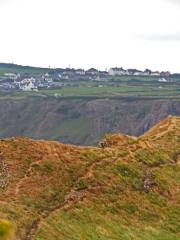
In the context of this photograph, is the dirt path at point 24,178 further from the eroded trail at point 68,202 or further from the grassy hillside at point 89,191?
the eroded trail at point 68,202

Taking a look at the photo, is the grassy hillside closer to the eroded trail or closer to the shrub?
the eroded trail

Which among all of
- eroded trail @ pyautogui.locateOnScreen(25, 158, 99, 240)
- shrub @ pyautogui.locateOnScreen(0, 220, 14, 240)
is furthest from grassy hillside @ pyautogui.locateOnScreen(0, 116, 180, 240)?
shrub @ pyautogui.locateOnScreen(0, 220, 14, 240)

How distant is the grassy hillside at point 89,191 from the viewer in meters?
37.8

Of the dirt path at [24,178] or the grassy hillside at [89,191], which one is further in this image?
the dirt path at [24,178]

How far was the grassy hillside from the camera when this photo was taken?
124 ft

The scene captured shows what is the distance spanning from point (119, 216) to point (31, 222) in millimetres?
6617

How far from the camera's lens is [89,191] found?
138 ft

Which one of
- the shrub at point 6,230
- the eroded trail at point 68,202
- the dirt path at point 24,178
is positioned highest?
the shrub at point 6,230

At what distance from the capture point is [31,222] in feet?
122

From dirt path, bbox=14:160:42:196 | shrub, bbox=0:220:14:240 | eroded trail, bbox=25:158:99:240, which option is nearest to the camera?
shrub, bbox=0:220:14:240

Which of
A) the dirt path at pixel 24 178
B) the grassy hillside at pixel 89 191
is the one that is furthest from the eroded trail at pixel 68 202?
the dirt path at pixel 24 178

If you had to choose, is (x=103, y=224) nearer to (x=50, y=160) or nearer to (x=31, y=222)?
(x=31, y=222)

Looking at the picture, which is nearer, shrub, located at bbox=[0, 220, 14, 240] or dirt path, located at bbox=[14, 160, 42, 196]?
shrub, located at bbox=[0, 220, 14, 240]

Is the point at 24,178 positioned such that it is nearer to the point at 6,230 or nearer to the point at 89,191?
the point at 89,191
